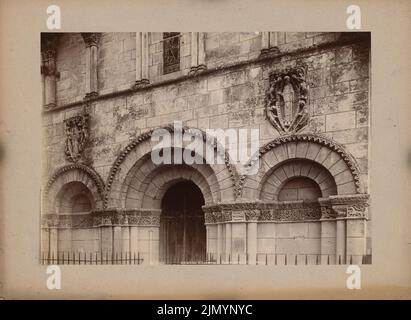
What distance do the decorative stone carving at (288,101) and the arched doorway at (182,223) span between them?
1702mm

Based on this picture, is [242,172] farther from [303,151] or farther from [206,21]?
[206,21]

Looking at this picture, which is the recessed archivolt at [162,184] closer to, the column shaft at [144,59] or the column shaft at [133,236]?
the column shaft at [133,236]

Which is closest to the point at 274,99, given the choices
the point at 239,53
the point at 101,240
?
the point at 239,53

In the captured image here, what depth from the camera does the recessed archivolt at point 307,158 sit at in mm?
5848

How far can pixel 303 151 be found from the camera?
614 cm

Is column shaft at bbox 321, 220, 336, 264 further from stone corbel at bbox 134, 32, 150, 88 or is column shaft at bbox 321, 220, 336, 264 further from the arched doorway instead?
stone corbel at bbox 134, 32, 150, 88

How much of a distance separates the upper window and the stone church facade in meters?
0.01

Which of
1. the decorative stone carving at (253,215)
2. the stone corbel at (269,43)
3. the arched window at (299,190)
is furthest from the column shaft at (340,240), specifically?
the stone corbel at (269,43)

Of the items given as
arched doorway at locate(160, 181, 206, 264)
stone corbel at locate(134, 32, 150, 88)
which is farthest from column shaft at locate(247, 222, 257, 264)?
stone corbel at locate(134, 32, 150, 88)

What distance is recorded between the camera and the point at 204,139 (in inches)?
255

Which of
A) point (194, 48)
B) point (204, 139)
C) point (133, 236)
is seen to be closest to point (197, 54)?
point (194, 48)

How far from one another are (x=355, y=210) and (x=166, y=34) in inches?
132

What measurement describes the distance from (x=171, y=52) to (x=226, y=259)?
9.41 ft

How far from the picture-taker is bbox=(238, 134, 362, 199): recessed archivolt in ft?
19.2
